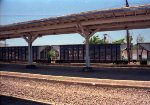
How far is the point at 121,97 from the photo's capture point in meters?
11.9

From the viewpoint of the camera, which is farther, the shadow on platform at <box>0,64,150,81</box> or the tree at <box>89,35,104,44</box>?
the tree at <box>89,35,104,44</box>

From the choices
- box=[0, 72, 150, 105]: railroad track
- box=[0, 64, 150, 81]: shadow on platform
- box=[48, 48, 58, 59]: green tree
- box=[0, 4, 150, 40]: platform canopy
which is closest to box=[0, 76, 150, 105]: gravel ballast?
box=[0, 72, 150, 105]: railroad track

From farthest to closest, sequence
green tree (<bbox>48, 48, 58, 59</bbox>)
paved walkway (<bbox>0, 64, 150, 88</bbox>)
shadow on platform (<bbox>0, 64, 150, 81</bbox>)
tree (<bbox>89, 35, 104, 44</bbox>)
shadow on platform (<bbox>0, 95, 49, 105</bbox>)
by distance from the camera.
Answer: tree (<bbox>89, 35, 104, 44</bbox>)
green tree (<bbox>48, 48, 58, 59</bbox>)
shadow on platform (<bbox>0, 64, 150, 81</bbox>)
paved walkway (<bbox>0, 64, 150, 88</bbox>)
shadow on platform (<bbox>0, 95, 49, 105</bbox>)

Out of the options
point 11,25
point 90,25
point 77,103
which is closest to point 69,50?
point 11,25

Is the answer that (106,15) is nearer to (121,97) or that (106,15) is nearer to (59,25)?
(59,25)

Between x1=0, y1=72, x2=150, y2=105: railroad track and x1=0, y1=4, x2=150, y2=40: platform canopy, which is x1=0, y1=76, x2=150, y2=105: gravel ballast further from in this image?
x1=0, y1=4, x2=150, y2=40: platform canopy

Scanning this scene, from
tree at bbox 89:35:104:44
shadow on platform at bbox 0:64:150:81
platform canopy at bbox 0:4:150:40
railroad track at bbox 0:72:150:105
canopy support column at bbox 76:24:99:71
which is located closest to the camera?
railroad track at bbox 0:72:150:105

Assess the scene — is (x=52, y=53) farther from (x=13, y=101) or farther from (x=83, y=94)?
(x=13, y=101)

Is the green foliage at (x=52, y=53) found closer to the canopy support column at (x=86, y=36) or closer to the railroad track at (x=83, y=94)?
the canopy support column at (x=86, y=36)

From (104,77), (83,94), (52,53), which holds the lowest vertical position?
(83,94)

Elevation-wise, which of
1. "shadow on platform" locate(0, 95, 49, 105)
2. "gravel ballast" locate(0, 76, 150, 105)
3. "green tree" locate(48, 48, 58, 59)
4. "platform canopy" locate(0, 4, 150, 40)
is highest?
"platform canopy" locate(0, 4, 150, 40)

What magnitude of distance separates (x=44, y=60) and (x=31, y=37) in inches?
358

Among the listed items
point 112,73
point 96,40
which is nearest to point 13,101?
point 112,73

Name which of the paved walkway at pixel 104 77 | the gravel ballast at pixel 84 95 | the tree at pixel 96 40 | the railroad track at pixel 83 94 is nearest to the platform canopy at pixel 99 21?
the paved walkway at pixel 104 77
